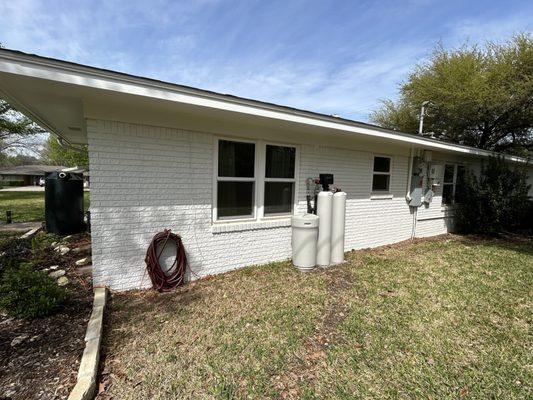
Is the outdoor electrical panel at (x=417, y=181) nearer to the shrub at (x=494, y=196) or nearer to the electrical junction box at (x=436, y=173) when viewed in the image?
the electrical junction box at (x=436, y=173)

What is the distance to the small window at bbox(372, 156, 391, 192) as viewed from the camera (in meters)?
6.69

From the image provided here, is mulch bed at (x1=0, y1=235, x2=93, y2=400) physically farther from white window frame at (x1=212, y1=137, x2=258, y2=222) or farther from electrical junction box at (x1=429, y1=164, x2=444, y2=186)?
electrical junction box at (x1=429, y1=164, x2=444, y2=186)

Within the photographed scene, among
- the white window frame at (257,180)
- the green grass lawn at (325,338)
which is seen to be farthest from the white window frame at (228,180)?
the green grass lawn at (325,338)

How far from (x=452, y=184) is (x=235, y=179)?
24.5ft

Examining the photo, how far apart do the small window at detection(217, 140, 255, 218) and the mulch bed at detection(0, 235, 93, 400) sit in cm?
232

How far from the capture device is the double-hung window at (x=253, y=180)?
460 centimetres

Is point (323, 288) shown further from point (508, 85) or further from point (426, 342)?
point (508, 85)

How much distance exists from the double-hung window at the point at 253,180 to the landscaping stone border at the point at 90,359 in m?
2.08

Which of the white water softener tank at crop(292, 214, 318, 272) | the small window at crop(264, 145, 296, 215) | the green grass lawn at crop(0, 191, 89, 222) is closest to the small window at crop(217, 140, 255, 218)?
the small window at crop(264, 145, 296, 215)

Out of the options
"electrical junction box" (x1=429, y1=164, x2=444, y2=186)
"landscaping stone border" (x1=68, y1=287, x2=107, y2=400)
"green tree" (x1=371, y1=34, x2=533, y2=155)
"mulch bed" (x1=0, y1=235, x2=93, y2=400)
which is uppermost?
"green tree" (x1=371, y1=34, x2=533, y2=155)

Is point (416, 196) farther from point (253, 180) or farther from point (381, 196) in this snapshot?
point (253, 180)

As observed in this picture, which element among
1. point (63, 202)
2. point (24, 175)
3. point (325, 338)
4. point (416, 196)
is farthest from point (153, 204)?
point (24, 175)

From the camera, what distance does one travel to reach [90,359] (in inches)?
91.6

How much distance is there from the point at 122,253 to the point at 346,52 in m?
9.90
